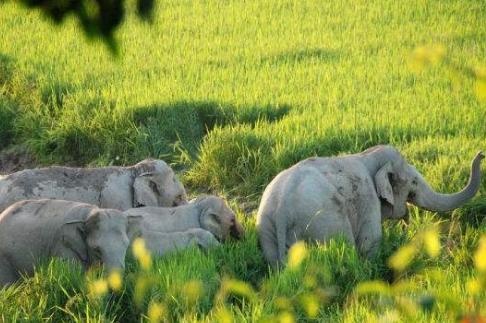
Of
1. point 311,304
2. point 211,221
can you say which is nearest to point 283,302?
point 311,304

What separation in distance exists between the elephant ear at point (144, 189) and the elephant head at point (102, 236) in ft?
4.36

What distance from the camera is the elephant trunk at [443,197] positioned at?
8.26 m

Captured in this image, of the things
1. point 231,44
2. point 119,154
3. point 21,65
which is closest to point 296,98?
Answer: point 119,154

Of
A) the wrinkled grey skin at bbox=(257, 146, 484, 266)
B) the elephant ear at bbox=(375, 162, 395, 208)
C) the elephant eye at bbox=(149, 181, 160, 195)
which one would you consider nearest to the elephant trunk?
the wrinkled grey skin at bbox=(257, 146, 484, 266)

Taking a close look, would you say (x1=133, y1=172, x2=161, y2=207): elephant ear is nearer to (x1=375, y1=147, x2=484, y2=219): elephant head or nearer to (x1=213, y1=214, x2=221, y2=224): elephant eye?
(x1=213, y1=214, x2=221, y2=224): elephant eye

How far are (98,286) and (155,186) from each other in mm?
2943

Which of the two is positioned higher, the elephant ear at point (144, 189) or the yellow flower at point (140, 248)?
the yellow flower at point (140, 248)

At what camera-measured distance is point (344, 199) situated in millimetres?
7762

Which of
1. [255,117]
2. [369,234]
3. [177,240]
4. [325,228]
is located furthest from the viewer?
[255,117]

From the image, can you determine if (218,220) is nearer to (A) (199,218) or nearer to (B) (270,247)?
(A) (199,218)

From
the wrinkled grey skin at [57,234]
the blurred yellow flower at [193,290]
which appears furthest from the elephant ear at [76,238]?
the blurred yellow flower at [193,290]

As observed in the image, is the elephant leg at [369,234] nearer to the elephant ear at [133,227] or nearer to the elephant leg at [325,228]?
the elephant leg at [325,228]

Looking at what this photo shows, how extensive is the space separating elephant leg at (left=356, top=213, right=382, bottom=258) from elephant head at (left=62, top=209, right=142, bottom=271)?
162 cm

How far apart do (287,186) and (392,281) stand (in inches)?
37.1
